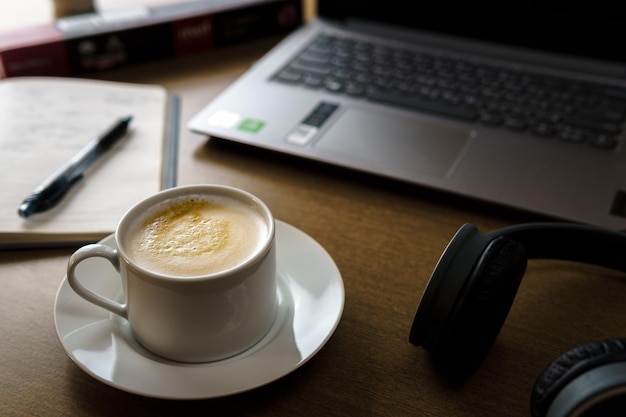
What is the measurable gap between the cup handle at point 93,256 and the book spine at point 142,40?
519 millimetres

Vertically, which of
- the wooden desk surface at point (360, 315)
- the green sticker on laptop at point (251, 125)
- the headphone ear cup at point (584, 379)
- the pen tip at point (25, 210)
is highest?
the headphone ear cup at point (584, 379)

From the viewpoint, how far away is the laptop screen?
32.7 inches

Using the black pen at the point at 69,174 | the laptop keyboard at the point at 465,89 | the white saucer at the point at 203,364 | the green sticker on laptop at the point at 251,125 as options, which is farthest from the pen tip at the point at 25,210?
the laptop keyboard at the point at 465,89

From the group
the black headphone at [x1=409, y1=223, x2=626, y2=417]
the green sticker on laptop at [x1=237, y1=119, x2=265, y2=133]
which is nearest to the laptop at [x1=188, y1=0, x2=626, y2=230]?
the green sticker on laptop at [x1=237, y1=119, x2=265, y2=133]

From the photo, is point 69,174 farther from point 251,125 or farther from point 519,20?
point 519,20

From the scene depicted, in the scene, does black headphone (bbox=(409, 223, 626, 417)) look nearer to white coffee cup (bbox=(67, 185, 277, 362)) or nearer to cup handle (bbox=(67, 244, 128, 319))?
white coffee cup (bbox=(67, 185, 277, 362))

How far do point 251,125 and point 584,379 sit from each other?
49cm

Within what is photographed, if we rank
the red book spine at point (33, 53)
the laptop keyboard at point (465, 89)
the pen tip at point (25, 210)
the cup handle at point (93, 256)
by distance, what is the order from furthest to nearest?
the red book spine at point (33, 53) → the laptop keyboard at point (465, 89) → the pen tip at point (25, 210) → the cup handle at point (93, 256)

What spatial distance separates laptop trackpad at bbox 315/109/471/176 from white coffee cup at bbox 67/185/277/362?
0.77 feet

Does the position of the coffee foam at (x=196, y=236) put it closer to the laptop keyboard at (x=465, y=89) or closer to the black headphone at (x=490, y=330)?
the black headphone at (x=490, y=330)

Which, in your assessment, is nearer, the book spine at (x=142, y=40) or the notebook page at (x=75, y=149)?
the notebook page at (x=75, y=149)

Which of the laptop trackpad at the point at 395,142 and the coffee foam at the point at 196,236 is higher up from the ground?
the coffee foam at the point at 196,236

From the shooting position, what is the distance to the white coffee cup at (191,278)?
43cm

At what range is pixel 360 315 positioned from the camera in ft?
1.77
